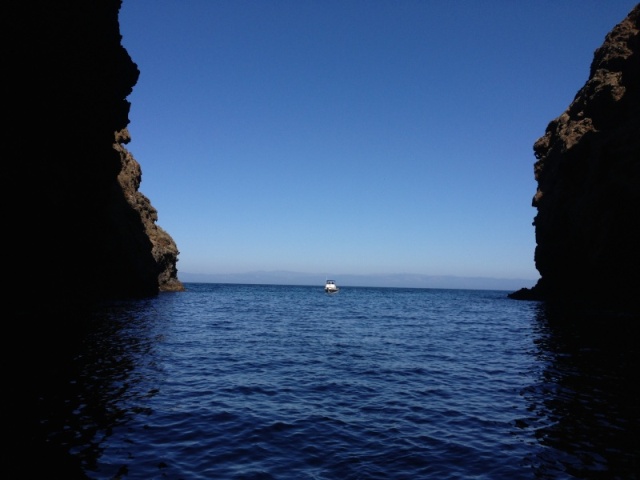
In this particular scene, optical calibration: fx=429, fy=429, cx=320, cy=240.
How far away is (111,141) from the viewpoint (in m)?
45.1

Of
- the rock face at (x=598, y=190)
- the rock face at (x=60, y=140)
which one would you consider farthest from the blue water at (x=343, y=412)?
the rock face at (x=598, y=190)

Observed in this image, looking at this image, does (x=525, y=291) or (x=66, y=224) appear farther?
(x=525, y=291)

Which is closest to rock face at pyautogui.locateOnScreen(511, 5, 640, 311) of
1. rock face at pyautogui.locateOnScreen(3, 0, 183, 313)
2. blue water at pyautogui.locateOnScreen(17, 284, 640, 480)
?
blue water at pyautogui.locateOnScreen(17, 284, 640, 480)

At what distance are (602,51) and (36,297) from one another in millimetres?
84211

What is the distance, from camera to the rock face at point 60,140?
26078 mm

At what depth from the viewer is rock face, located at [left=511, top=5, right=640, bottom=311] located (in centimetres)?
5031

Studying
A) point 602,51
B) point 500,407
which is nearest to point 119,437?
point 500,407

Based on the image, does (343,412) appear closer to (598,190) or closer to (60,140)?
(60,140)

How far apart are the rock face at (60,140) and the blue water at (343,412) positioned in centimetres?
1207

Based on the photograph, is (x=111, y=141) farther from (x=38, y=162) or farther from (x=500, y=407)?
(x=500, y=407)

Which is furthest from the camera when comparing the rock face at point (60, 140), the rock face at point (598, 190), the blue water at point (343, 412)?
the rock face at point (598, 190)

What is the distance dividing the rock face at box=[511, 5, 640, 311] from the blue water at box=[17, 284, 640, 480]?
31.5 m

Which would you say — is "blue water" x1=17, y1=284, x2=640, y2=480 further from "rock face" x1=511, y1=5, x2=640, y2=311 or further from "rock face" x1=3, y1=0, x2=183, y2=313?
"rock face" x1=511, y1=5, x2=640, y2=311

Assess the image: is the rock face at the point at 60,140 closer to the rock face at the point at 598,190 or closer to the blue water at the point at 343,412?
the blue water at the point at 343,412
